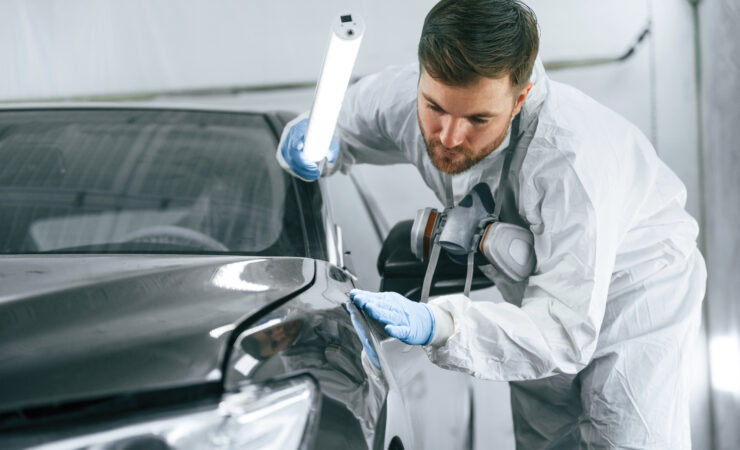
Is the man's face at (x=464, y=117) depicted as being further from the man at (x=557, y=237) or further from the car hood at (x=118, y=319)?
the car hood at (x=118, y=319)

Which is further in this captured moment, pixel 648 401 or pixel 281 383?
pixel 648 401

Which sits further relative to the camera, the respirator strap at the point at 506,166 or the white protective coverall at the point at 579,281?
the respirator strap at the point at 506,166

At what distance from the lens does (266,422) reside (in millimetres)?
688

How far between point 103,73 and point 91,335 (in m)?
2.38

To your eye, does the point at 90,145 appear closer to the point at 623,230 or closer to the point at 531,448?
the point at 623,230

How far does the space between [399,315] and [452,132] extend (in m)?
0.45

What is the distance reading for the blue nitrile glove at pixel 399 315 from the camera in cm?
109

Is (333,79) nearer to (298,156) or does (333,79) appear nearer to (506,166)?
(298,156)

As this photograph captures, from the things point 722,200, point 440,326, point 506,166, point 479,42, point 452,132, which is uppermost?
point 479,42

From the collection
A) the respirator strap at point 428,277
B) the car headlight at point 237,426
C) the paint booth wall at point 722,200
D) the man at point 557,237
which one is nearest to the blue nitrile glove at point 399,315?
the man at point 557,237

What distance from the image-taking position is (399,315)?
1.15 meters

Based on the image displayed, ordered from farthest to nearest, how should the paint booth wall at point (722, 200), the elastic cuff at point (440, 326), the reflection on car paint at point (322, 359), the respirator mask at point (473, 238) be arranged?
the paint booth wall at point (722, 200)
the respirator mask at point (473, 238)
the elastic cuff at point (440, 326)
the reflection on car paint at point (322, 359)

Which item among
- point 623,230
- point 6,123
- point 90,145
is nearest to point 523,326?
point 623,230

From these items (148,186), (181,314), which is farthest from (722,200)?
(181,314)
